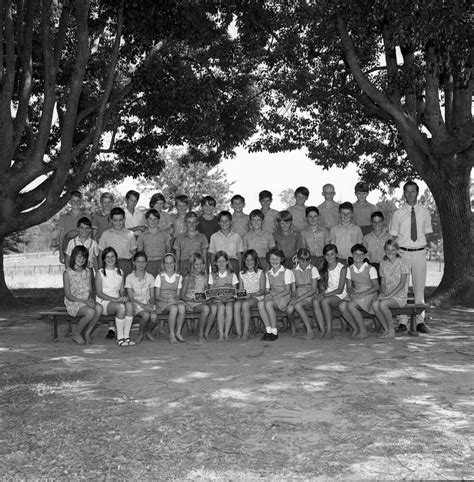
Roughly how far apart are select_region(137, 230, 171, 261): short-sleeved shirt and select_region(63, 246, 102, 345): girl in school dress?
3.24ft

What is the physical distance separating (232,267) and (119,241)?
180 cm

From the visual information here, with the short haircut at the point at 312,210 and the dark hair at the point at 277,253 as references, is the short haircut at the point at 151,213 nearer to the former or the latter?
the dark hair at the point at 277,253

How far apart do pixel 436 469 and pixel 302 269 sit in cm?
502

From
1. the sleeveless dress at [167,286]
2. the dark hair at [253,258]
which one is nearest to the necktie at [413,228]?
the dark hair at [253,258]

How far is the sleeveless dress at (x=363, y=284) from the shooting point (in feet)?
27.1

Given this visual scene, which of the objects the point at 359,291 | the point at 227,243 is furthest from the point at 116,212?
the point at 359,291

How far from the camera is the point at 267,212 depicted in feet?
30.9

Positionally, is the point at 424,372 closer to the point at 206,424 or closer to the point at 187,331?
the point at 206,424

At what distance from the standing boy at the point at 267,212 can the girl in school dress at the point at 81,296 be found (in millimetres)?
2895

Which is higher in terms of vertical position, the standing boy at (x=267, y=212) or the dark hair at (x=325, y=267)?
the standing boy at (x=267, y=212)

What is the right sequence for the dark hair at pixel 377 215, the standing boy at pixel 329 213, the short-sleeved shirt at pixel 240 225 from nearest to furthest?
the dark hair at pixel 377 215 → the short-sleeved shirt at pixel 240 225 → the standing boy at pixel 329 213

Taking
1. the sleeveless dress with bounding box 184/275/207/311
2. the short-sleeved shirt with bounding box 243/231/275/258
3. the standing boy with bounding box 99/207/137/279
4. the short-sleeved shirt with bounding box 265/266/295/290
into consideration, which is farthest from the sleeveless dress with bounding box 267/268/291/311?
the standing boy with bounding box 99/207/137/279

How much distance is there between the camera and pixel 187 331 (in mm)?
9039

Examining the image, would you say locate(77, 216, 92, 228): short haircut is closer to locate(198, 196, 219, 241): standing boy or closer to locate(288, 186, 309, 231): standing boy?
locate(198, 196, 219, 241): standing boy
